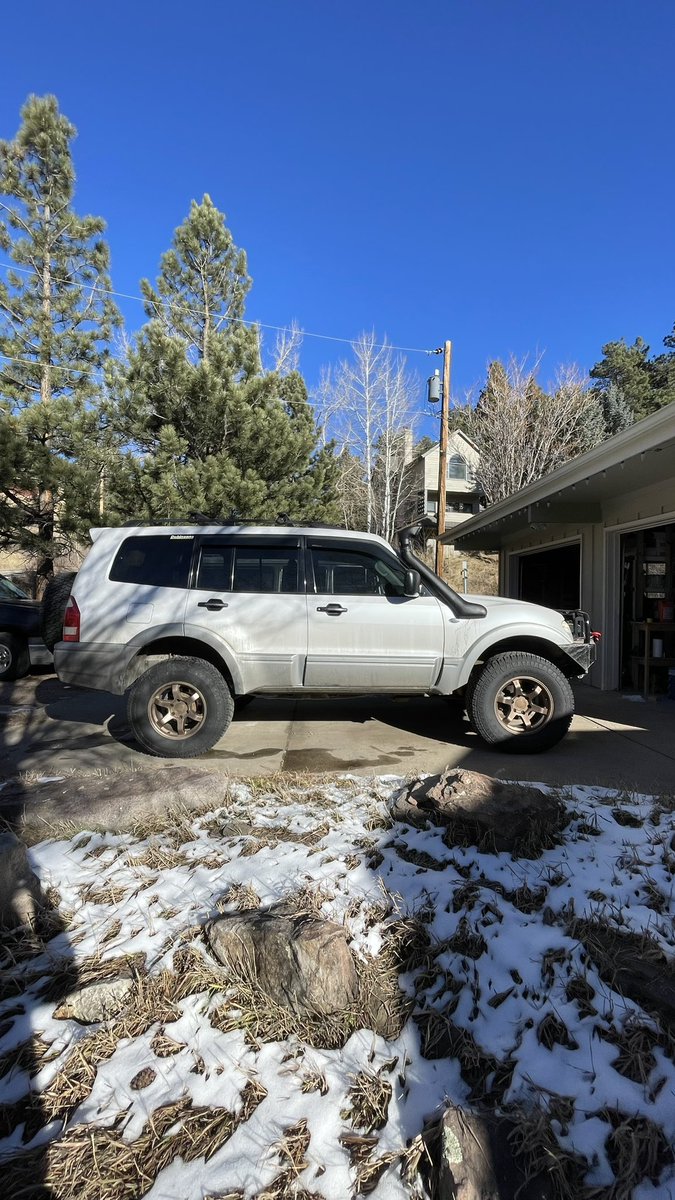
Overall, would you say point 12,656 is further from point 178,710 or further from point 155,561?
point 178,710

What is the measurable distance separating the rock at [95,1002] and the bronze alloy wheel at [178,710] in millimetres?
2889

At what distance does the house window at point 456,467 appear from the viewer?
33.2m

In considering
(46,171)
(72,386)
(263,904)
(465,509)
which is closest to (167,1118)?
(263,904)

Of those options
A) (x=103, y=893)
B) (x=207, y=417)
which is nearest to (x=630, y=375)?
(x=207, y=417)

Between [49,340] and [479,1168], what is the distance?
Result: 16.0 metres

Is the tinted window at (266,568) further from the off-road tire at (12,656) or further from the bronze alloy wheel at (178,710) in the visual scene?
the off-road tire at (12,656)

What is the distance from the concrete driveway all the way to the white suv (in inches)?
14.6

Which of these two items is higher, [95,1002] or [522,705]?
[522,705]

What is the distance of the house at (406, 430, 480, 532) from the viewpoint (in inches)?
1258

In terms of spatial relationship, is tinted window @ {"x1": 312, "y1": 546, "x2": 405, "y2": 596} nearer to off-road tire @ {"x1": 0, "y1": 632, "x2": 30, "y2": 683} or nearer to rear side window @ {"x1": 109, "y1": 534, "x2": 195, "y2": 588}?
rear side window @ {"x1": 109, "y1": 534, "x2": 195, "y2": 588}

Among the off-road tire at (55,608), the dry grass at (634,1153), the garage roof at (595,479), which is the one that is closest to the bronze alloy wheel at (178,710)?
the off-road tire at (55,608)

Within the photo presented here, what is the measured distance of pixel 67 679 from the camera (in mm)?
5047

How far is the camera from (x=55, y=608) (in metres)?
5.39

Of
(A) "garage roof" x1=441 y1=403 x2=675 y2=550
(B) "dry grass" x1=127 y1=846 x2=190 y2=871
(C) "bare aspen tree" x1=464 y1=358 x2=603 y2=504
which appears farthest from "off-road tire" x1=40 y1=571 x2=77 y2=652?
(C) "bare aspen tree" x1=464 y1=358 x2=603 y2=504
